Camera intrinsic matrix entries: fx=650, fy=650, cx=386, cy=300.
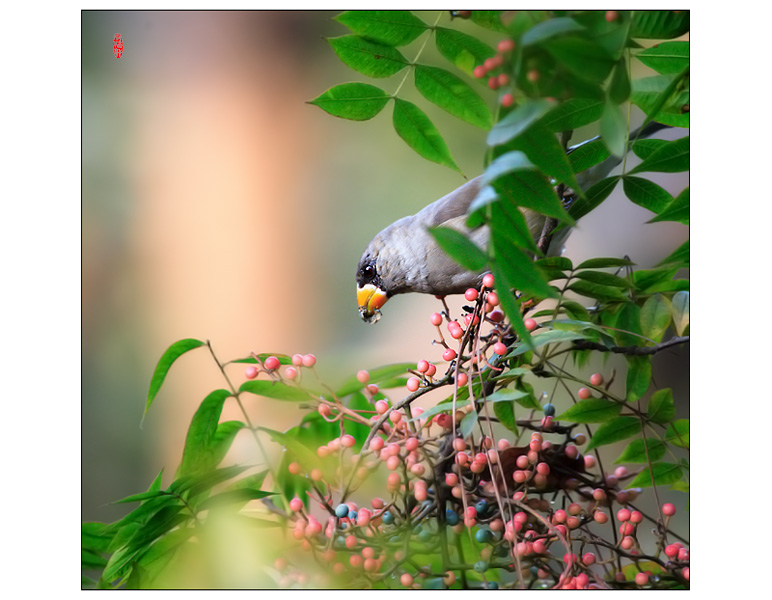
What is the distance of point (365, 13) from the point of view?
793 mm

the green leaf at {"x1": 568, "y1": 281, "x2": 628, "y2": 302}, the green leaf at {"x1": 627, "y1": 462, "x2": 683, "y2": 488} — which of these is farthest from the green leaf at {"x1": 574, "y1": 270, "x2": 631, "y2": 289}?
the green leaf at {"x1": 627, "y1": 462, "x2": 683, "y2": 488}

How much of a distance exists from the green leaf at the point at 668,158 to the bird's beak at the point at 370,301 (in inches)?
15.5

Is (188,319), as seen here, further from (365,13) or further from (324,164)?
(365,13)

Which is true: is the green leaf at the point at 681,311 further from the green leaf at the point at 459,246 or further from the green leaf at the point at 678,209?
the green leaf at the point at 459,246

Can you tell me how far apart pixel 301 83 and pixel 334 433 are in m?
0.49

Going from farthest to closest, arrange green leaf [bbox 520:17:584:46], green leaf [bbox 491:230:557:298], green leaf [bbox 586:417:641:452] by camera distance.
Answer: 1. green leaf [bbox 586:417:641:452]
2. green leaf [bbox 491:230:557:298]
3. green leaf [bbox 520:17:584:46]

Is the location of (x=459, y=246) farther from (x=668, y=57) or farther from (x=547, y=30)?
(x=668, y=57)

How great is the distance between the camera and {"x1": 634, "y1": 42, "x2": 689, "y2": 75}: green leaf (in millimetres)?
764

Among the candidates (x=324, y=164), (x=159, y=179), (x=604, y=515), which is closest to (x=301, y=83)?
(x=324, y=164)

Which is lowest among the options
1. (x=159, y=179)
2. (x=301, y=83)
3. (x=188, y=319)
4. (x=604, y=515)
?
(x=604, y=515)

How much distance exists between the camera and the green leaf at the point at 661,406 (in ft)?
2.74

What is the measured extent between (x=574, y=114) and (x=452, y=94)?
0.16 meters

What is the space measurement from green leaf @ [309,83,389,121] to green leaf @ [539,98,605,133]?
0.70 feet

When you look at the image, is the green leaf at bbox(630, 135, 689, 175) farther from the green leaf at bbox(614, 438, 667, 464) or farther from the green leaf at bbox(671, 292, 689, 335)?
the green leaf at bbox(614, 438, 667, 464)
